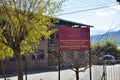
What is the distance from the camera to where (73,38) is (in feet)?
49.5

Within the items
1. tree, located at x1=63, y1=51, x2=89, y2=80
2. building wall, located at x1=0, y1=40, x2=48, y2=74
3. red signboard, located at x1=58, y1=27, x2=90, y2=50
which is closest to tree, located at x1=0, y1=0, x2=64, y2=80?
red signboard, located at x1=58, y1=27, x2=90, y2=50

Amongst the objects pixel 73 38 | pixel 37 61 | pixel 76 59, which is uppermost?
pixel 73 38

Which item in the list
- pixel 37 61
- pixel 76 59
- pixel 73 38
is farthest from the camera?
pixel 37 61

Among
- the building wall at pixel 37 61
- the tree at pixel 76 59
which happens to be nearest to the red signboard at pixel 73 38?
the tree at pixel 76 59

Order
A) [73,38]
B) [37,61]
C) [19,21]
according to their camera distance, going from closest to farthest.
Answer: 1. [19,21]
2. [73,38]
3. [37,61]

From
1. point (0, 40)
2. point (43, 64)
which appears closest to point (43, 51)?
point (43, 64)

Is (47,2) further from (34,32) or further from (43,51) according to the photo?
(43,51)

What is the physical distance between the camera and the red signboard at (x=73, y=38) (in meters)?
14.9

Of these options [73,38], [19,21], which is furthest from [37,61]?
[19,21]

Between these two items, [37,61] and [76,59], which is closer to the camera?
[76,59]

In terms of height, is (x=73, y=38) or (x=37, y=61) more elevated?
(x=73, y=38)

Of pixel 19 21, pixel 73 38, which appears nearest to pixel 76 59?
pixel 73 38

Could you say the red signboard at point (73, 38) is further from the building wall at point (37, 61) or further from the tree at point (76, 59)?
the building wall at point (37, 61)

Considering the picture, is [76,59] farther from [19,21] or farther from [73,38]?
[19,21]
